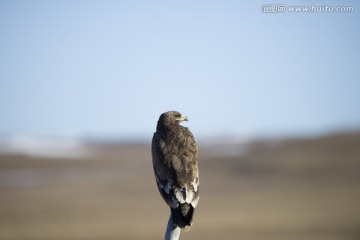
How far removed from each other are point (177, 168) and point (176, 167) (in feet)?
0.07

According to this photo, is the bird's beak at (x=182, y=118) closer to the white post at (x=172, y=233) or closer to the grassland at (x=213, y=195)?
the white post at (x=172, y=233)

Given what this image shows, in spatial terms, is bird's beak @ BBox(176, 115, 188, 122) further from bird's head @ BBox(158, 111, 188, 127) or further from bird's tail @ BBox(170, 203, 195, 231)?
bird's tail @ BBox(170, 203, 195, 231)

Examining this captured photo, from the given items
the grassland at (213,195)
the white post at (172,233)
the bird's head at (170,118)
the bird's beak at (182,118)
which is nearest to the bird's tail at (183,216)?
the white post at (172,233)

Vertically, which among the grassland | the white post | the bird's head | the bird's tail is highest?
the grassland

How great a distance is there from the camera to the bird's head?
9.45 metres

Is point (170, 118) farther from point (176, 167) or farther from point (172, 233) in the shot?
point (172, 233)

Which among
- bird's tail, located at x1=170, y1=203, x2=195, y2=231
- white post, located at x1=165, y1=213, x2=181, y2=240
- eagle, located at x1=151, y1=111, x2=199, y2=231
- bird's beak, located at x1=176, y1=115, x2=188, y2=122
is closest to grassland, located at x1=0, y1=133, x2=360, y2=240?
bird's beak, located at x1=176, y1=115, x2=188, y2=122

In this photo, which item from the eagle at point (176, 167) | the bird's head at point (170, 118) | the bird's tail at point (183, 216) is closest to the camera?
the bird's tail at point (183, 216)

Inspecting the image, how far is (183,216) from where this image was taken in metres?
7.96

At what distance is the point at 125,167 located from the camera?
61562 millimetres

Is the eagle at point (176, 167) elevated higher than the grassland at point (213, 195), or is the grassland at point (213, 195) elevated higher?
the grassland at point (213, 195)

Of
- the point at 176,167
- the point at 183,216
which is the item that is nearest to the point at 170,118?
the point at 176,167

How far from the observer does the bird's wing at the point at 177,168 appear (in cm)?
840

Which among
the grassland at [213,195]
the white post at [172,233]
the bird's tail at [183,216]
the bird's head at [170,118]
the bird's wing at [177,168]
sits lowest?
the white post at [172,233]
